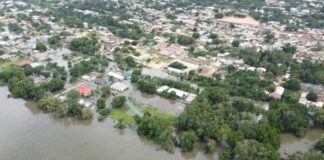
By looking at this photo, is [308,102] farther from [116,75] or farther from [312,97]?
[116,75]

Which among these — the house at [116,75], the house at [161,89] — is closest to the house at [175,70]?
the house at [161,89]

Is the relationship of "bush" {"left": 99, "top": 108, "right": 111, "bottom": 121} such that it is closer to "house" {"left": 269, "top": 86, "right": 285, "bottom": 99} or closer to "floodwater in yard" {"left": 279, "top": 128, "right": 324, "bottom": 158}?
"floodwater in yard" {"left": 279, "top": 128, "right": 324, "bottom": 158}

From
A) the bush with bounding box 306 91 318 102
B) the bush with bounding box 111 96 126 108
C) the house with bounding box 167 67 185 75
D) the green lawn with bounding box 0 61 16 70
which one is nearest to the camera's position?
the bush with bounding box 111 96 126 108

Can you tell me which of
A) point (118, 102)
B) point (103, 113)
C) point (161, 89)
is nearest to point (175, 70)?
point (161, 89)

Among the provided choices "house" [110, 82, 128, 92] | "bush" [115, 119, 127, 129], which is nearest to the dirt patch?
"house" [110, 82, 128, 92]

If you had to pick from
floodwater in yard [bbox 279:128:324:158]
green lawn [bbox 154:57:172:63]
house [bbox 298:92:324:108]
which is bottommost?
floodwater in yard [bbox 279:128:324:158]

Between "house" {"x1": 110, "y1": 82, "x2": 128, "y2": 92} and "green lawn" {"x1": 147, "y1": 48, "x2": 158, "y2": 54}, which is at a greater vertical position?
"house" {"x1": 110, "y1": 82, "x2": 128, "y2": 92}

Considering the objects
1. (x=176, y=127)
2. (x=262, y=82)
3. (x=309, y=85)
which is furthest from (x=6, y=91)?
(x=309, y=85)

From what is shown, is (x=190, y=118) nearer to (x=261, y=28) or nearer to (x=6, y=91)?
(x=6, y=91)

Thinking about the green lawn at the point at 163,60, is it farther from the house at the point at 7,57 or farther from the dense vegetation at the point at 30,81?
the house at the point at 7,57
